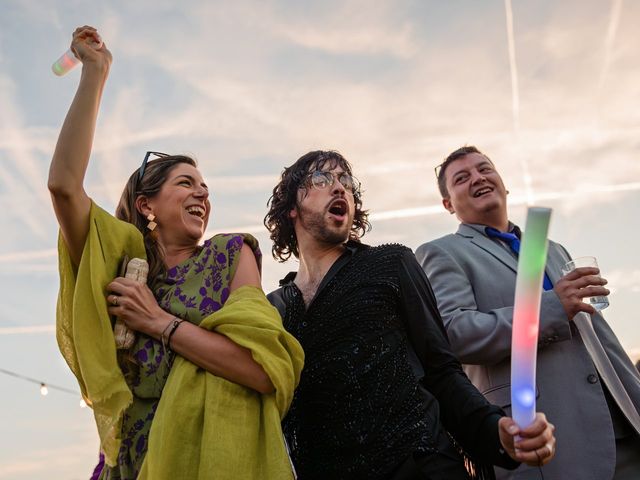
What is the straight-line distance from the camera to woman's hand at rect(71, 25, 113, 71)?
103 inches

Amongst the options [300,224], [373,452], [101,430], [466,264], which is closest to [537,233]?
[373,452]

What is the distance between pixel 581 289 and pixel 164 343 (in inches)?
72.5

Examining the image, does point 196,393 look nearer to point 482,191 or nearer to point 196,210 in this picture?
point 196,210

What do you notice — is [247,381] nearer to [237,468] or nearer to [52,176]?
[237,468]

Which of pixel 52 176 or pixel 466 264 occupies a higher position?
pixel 52 176

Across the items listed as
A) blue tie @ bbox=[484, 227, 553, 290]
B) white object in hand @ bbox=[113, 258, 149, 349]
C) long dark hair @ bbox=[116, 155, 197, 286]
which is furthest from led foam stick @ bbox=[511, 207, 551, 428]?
blue tie @ bbox=[484, 227, 553, 290]

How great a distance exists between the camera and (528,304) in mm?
1383

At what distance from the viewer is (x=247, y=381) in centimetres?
223

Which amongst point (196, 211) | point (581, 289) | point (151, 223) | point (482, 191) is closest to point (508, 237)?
point (482, 191)

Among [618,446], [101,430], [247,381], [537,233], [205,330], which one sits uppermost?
[537,233]

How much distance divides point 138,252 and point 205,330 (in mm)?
564

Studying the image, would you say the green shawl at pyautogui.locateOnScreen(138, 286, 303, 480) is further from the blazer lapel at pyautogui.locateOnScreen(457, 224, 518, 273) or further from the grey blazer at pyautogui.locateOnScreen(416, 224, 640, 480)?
the blazer lapel at pyautogui.locateOnScreen(457, 224, 518, 273)

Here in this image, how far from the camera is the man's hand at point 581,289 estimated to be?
3.01 meters

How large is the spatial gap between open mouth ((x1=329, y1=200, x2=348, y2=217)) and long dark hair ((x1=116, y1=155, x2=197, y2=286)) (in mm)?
736
